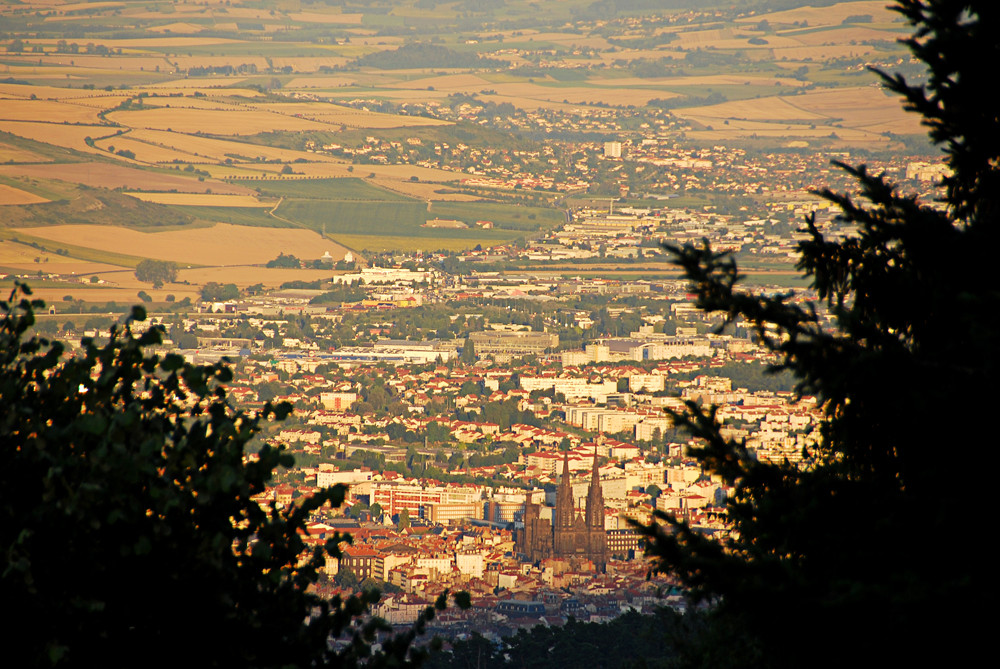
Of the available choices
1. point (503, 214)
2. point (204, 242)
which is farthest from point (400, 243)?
point (503, 214)

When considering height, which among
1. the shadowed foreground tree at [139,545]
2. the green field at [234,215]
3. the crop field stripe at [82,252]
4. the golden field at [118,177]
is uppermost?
→ the golden field at [118,177]

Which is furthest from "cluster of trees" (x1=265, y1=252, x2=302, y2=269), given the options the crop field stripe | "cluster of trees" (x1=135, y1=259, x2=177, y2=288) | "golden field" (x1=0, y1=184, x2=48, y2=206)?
"golden field" (x1=0, y1=184, x2=48, y2=206)

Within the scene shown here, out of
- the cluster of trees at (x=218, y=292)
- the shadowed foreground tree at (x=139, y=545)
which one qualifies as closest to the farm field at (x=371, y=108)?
the cluster of trees at (x=218, y=292)

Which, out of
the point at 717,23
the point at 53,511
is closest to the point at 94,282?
the point at 53,511

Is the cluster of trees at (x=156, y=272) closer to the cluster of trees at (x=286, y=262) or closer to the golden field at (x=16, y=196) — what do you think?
the cluster of trees at (x=286, y=262)

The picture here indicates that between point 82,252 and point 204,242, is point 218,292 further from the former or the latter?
point 204,242

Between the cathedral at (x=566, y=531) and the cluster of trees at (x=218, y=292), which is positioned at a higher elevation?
the cluster of trees at (x=218, y=292)
